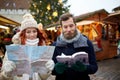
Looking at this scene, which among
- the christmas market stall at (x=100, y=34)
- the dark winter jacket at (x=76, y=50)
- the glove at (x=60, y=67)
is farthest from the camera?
the christmas market stall at (x=100, y=34)

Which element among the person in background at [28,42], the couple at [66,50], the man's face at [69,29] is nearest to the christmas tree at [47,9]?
the person in background at [28,42]

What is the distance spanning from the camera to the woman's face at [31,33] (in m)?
3.59

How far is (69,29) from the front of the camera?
3457mm

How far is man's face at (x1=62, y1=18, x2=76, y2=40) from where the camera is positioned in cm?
347

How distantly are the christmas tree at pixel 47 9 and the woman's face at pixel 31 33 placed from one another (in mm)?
34927

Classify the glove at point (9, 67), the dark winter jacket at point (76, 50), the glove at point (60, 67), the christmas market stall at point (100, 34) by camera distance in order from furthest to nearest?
1. the christmas market stall at point (100, 34)
2. the dark winter jacket at point (76, 50)
3. the glove at point (60, 67)
4. the glove at point (9, 67)

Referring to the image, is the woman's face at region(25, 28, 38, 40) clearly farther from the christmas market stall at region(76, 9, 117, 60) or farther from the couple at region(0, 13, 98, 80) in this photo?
the christmas market stall at region(76, 9, 117, 60)

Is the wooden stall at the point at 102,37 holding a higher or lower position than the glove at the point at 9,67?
lower

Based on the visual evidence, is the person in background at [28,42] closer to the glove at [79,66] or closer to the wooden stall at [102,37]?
the glove at [79,66]

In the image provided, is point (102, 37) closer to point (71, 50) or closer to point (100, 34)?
point (100, 34)

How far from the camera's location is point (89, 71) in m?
3.46

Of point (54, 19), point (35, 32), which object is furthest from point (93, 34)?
point (54, 19)

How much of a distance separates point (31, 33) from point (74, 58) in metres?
0.60

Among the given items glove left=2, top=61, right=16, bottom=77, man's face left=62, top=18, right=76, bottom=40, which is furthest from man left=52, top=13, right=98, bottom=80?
glove left=2, top=61, right=16, bottom=77
